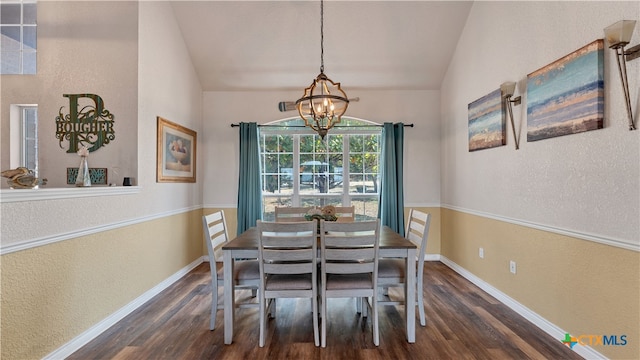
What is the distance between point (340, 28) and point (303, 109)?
2.03 m

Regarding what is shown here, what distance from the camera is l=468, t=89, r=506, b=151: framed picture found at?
323cm

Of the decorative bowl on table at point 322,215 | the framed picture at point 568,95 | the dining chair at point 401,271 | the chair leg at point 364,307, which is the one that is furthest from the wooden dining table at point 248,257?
the framed picture at point 568,95

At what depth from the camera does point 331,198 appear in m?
4.98

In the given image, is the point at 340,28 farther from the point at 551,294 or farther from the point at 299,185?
the point at 551,294

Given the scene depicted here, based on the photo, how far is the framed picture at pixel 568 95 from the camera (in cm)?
210

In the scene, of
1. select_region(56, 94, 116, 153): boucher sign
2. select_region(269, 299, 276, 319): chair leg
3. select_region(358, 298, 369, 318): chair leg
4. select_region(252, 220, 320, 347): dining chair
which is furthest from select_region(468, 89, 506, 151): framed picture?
select_region(56, 94, 116, 153): boucher sign

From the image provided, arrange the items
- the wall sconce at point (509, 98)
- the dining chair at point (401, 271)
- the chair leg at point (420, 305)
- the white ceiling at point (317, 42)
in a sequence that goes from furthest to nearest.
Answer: the white ceiling at point (317, 42) → the wall sconce at point (509, 98) → the chair leg at point (420, 305) → the dining chair at point (401, 271)

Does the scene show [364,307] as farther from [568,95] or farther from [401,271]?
[568,95]

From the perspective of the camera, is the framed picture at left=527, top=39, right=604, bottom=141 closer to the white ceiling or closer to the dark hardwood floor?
the dark hardwood floor

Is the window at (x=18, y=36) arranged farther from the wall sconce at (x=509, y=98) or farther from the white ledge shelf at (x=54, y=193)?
the wall sconce at (x=509, y=98)

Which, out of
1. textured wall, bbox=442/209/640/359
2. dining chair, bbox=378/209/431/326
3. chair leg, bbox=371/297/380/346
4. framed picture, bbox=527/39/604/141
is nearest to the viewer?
textured wall, bbox=442/209/640/359

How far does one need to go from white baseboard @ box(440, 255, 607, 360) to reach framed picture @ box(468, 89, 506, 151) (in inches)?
61.3

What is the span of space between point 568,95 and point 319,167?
3.27 m

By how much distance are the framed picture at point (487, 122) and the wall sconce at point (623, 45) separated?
1.29 meters
